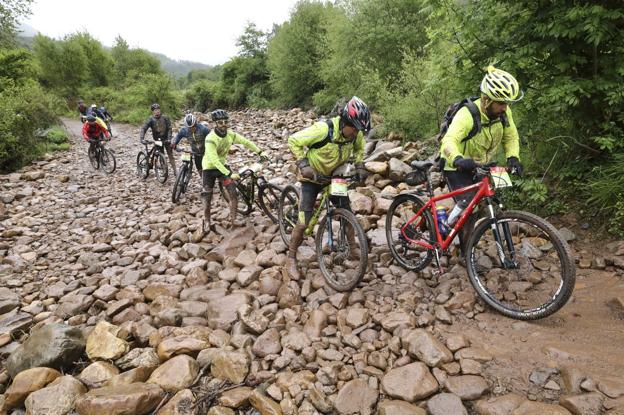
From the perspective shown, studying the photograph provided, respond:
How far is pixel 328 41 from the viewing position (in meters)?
23.0

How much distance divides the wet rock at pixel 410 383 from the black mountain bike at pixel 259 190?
4.74m

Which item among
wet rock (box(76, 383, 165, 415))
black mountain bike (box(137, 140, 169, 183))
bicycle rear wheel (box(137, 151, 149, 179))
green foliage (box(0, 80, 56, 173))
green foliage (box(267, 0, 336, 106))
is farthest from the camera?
green foliage (box(267, 0, 336, 106))

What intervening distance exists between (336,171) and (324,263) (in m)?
1.34

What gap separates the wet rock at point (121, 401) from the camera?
299 cm

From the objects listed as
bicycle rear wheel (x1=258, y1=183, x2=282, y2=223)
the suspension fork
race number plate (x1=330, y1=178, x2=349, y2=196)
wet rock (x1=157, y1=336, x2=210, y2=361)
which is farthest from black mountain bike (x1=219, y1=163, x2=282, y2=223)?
the suspension fork

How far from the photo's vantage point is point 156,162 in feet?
39.3

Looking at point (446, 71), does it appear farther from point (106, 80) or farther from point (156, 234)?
point (106, 80)

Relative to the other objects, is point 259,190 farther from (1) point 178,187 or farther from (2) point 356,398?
(2) point 356,398

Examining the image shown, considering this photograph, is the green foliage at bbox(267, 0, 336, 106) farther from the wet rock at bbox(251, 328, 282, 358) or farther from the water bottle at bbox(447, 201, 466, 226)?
the wet rock at bbox(251, 328, 282, 358)

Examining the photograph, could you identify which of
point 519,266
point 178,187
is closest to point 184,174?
point 178,187

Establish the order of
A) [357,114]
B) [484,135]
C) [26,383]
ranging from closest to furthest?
1. [26,383]
2. [484,135]
3. [357,114]

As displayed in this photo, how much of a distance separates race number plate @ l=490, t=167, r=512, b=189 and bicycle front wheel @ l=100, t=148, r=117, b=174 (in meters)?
14.2

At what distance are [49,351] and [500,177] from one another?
17.4 ft

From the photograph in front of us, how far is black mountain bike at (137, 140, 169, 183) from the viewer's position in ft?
37.9
